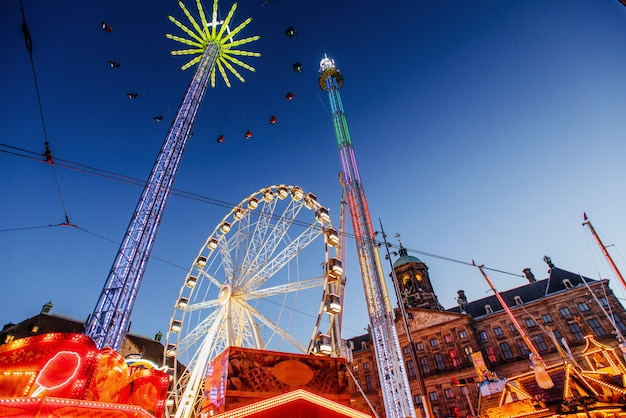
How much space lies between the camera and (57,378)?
236 inches

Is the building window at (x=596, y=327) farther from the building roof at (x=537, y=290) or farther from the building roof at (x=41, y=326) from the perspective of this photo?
the building roof at (x=41, y=326)

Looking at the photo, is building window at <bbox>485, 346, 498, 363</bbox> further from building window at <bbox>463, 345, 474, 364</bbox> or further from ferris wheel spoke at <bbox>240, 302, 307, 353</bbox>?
ferris wheel spoke at <bbox>240, 302, 307, 353</bbox>

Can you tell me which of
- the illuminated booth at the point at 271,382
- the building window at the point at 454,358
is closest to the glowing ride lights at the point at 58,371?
the illuminated booth at the point at 271,382

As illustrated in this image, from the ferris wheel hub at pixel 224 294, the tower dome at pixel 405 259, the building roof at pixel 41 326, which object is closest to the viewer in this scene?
the ferris wheel hub at pixel 224 294

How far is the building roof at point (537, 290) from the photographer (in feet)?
118

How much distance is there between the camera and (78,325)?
39.0 meters

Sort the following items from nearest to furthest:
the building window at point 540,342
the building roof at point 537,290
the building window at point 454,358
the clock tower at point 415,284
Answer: the building window at point 540,342 → the building window at point 454,358 → the building roof at point 537,290 → the clock tower at point 415,284

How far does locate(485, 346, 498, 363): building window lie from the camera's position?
34.9 meters

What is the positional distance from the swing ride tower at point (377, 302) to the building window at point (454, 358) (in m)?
22.6

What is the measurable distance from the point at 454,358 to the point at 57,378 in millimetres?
39196

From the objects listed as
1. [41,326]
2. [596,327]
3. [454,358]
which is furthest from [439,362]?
[41,326]

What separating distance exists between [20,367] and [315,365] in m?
5.77

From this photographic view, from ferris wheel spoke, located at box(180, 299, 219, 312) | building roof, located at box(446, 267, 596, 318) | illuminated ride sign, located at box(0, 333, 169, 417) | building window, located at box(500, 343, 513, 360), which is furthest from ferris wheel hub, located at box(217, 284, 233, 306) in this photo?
building roof, located at box(446, 267, 596, 318)

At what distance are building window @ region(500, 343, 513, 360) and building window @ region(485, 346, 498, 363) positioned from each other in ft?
2.95
